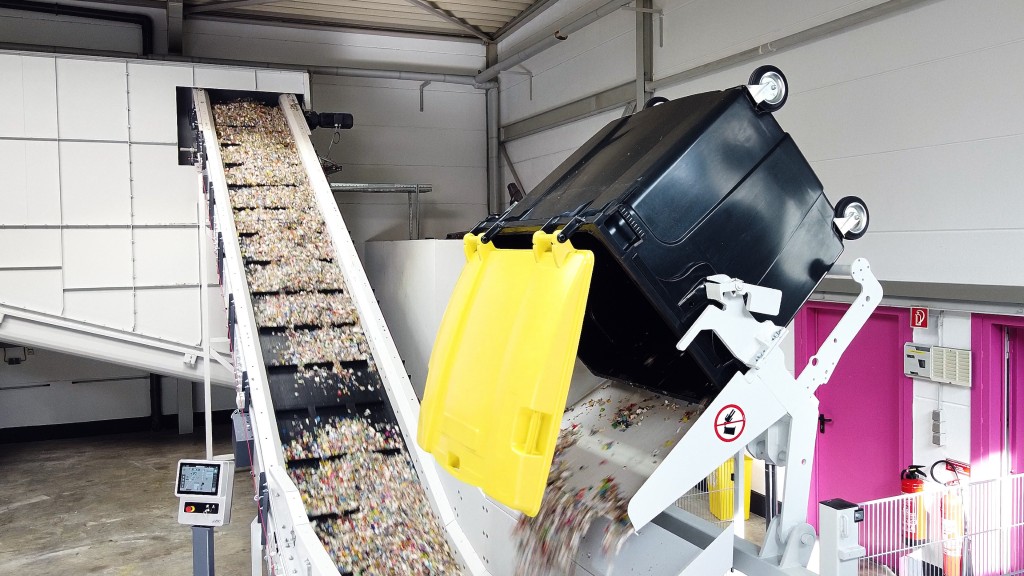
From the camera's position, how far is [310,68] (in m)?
8.26

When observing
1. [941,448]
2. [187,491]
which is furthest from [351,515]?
[941,448]

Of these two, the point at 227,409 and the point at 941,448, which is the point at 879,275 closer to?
the point at 941,448

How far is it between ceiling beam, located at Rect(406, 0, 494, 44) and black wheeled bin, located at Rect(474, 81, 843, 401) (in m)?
6.05

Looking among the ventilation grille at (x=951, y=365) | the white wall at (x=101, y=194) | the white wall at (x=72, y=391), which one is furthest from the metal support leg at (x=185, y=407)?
the ventilation grille at (x=951, y=365)

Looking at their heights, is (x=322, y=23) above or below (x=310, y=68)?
above

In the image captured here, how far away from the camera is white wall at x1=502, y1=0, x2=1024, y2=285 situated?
3.53 metres

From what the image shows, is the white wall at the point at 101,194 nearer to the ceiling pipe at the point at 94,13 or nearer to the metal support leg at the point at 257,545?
the ceiling pipe at the point at 94,13

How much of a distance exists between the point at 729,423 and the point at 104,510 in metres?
5.31

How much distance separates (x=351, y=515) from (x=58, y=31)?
22.1 feet

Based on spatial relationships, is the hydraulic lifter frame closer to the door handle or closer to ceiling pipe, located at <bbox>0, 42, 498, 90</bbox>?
the door handle

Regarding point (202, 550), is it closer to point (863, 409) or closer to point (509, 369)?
point (509, 369)

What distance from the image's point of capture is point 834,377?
187 inches

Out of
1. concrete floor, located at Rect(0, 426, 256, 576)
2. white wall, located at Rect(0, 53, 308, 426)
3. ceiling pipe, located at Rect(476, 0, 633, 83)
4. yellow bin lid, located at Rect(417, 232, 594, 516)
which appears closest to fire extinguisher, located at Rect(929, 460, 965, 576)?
yellow bin lid, located at Rect(417, 232, 594, 516)

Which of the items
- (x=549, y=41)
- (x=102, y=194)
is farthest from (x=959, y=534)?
(x=102, y=194)
